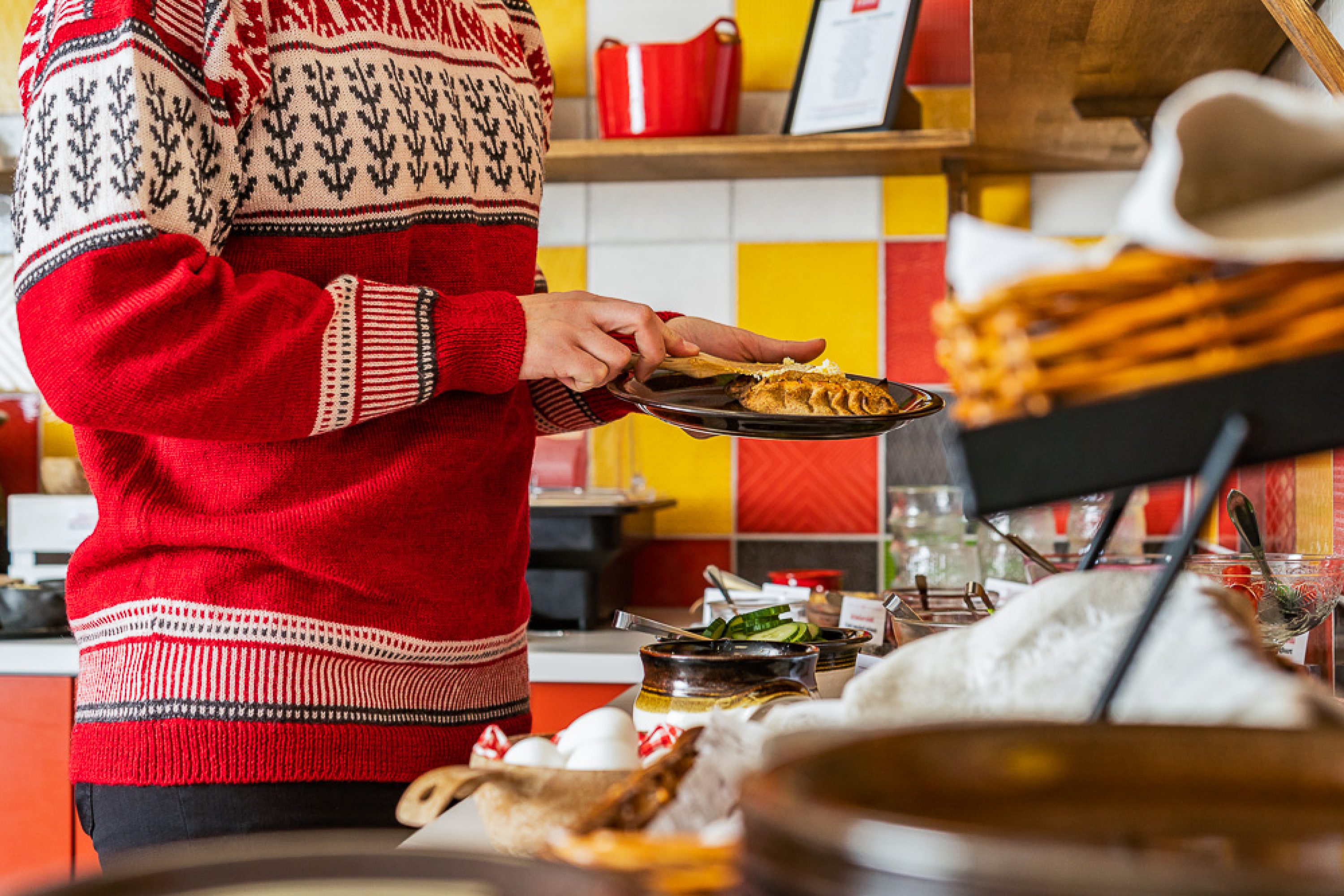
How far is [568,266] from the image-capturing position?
8.09 feet

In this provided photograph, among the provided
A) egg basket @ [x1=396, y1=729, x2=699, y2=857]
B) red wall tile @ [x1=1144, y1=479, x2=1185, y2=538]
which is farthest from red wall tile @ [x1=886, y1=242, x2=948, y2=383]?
egg basket @ [x1=396, y1=729, x2=699, y2=857]

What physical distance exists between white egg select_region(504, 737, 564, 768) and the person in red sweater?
1.19ft

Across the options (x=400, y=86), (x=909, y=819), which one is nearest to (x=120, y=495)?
(x=400, y=86)

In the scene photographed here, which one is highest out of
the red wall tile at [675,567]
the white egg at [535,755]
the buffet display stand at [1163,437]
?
the buffet display stand at [1163,437]

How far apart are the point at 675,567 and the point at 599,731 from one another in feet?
5.81

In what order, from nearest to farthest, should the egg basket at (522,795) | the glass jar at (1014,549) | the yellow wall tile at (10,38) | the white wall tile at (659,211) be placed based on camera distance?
the egg basket at (522,795) → the glass jar at (1014,549) → the white wall tile at (659,211) → the yellow wall tile at (10,38)

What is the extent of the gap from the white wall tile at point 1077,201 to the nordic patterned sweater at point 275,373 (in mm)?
1515

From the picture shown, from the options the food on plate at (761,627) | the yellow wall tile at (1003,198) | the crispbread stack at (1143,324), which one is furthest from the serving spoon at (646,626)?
the yellow wall tile at (1003,198)

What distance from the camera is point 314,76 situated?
1009 millimetres

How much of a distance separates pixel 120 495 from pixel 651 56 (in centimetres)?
147

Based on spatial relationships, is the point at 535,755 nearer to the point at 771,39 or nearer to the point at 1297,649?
the point at 1297,649

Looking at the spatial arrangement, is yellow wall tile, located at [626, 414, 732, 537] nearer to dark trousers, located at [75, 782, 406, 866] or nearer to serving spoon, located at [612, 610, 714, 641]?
serving spoon, located at [612, 610, 714, 641]

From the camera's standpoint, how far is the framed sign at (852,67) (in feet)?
7.10

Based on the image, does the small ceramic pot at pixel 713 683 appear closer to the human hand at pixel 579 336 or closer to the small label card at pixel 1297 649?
the human hand at pixel 579 336
